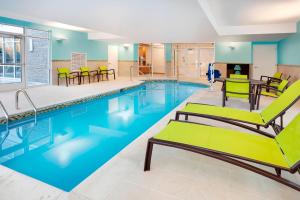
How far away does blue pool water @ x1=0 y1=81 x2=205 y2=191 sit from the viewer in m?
2.92

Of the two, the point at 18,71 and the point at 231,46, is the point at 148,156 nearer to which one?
the point at 18,71

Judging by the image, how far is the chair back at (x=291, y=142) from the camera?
70.4 inches

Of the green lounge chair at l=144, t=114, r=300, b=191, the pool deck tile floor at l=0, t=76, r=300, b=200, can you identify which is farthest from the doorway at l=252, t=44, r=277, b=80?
the pool deck tile floor at l=0, t=76, r=300, b=200

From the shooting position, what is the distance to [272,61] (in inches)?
436

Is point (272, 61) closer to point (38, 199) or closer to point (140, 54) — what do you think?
point (140, 54)

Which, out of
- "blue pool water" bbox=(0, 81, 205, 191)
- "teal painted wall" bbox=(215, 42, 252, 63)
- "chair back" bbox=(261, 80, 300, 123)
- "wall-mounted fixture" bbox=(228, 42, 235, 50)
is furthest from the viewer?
"wall-mounted fixture" bbox=(228, 42, 235, 50)

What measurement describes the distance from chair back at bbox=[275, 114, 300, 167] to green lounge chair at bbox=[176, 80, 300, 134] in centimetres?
50

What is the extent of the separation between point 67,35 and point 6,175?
9314 mm

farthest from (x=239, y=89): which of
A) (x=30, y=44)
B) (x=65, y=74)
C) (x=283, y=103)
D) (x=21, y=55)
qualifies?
(x=30, y=44)

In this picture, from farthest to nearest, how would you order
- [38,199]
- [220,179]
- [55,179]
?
[55,179]
[220,179]
[38,199]

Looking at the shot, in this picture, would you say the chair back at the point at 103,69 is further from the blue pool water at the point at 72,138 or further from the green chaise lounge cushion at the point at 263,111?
the green chaise lounge cushion at the point at 263,111

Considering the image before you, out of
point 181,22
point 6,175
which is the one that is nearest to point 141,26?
point 181,22

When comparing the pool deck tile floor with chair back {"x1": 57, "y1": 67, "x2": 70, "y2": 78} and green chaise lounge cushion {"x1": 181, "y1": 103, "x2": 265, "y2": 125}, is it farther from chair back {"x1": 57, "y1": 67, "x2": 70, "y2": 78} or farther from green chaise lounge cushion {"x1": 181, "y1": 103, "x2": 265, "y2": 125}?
chair back {"x1": 57, "y1": 67, "x2": 70, "y2": 78}

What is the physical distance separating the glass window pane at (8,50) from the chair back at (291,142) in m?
8.95
